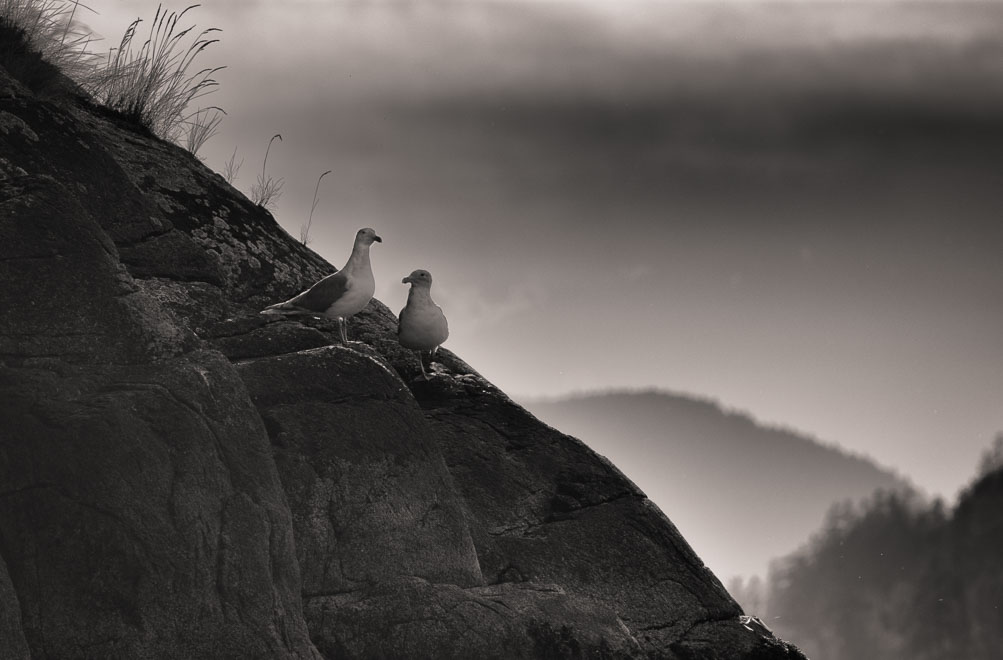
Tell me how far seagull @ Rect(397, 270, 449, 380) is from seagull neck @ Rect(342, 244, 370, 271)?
884mm

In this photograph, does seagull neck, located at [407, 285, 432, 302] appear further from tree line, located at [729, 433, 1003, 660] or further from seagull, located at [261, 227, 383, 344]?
tree line, located at [729, 433, 1003, 660]

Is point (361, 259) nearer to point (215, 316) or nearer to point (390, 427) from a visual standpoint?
point (215, 316)

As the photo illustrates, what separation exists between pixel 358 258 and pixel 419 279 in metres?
1.44

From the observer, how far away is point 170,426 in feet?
34.2

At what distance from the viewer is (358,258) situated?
16.5m

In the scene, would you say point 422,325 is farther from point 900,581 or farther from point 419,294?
point 900,581

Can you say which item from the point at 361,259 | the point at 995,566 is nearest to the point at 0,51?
the point at 361,259

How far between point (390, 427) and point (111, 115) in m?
8.01

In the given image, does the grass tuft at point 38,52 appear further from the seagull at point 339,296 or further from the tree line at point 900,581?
the tree line at point 900,581

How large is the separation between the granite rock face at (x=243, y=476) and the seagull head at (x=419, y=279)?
833 millimetres

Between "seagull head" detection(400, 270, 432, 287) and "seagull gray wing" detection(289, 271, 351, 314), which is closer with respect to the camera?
"seagull gray wing" detection(289, 271, 351, 314)

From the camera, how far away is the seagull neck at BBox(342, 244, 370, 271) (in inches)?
647

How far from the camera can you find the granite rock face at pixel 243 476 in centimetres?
978

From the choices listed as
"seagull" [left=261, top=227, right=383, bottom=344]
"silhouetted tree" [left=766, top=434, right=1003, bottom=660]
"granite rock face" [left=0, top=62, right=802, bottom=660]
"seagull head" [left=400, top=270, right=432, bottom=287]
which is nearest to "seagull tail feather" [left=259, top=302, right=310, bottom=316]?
"seagull" [left=261, top=227, right=383, bottom=344]
